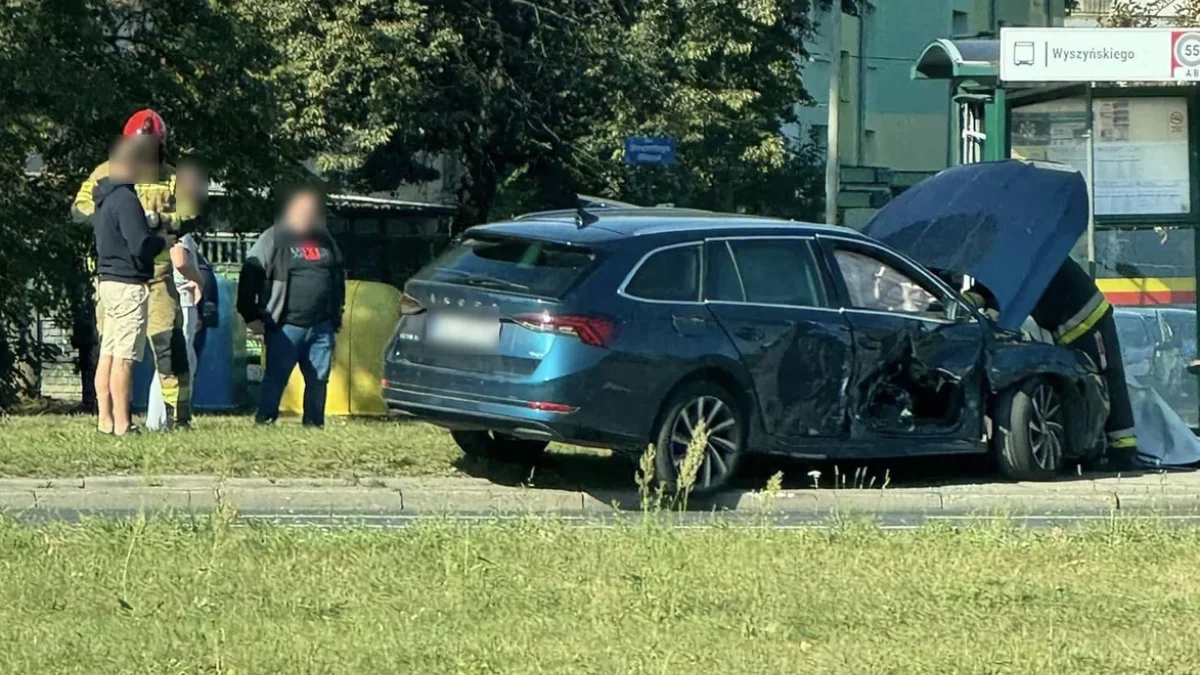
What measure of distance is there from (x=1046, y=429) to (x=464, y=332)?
13.1ft

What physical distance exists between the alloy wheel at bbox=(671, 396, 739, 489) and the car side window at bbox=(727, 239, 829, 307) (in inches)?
28.4

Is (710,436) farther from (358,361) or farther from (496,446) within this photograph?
(358,361)

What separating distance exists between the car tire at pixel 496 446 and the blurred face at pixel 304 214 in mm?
2598

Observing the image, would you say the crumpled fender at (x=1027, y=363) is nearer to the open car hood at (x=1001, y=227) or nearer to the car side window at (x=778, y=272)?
the open car hood at (x=1001, y=227)

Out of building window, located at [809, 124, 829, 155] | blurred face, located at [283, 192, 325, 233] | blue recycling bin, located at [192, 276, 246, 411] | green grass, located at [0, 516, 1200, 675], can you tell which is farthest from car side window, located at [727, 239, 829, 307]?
building window, located at [809, 124, 829, 155]

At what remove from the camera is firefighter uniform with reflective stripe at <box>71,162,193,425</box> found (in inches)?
518

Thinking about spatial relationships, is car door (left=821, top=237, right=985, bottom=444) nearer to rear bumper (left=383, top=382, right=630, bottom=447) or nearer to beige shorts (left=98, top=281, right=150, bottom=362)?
rear bumper (left=383, top=382, right=630, bottom=447)

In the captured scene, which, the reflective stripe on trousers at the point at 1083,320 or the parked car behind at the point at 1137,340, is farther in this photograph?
the parked car behind at the point at 1137,340

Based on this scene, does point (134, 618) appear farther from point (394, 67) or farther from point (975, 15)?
point (975, 15)

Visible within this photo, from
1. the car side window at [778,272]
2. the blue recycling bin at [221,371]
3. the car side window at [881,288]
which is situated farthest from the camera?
the blue recycling bin at [221,371]

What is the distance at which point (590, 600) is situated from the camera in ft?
24.0

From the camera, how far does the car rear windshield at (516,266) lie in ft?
36.0

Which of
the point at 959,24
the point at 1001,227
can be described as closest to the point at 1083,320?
the point at 1001,227

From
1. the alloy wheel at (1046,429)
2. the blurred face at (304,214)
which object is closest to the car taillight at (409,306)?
the blurred face at (304,214)
